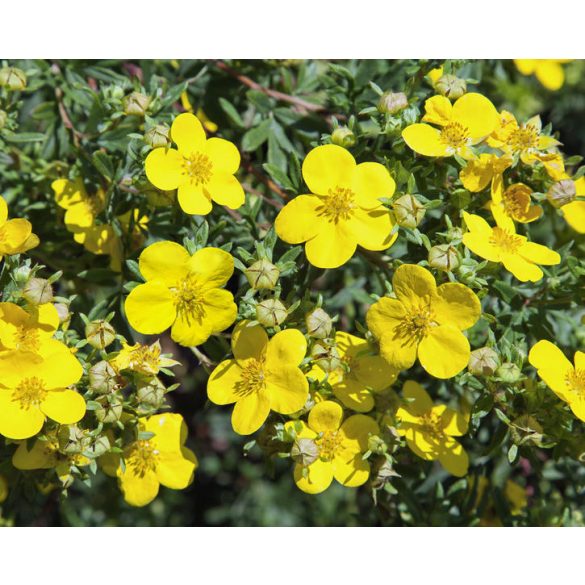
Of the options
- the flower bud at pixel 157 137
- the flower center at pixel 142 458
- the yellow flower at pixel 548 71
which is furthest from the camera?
the yellow flower at pixel 548 71

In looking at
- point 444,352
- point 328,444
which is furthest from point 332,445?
→ point 444,352

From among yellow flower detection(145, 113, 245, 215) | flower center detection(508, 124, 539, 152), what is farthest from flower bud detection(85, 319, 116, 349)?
flower center detection(508, 124, 539, 152)

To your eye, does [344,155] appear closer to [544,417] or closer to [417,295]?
[417,295]

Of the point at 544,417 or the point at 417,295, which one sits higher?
the point at 417,295

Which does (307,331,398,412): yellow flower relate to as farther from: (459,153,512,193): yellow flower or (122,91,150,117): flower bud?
(122,91,150,117): flower bud

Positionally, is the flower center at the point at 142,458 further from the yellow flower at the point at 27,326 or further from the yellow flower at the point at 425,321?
the yellow flower at the point at 425,321

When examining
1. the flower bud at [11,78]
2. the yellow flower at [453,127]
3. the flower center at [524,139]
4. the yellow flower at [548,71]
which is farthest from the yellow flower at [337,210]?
the yellow flower at [548,71]

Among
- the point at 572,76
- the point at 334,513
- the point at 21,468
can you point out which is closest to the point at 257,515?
the point at 334,513

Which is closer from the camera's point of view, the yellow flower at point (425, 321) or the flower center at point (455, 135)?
the yellow flower at point (425, 321)

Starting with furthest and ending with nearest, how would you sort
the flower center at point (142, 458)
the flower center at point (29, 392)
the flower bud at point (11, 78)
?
the flower bud at point (11, 78) → the flower center at point (142, 458) → the flower center at point (29, 392)
